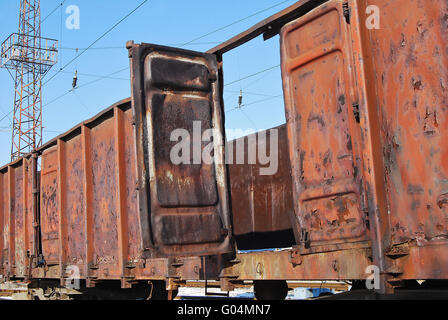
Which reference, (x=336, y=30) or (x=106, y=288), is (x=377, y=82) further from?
(x=106, y=288)

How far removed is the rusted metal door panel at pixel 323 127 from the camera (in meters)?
3.27

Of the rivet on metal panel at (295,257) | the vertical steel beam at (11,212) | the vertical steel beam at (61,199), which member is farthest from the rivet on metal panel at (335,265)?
the vertical steel beam at (11,212)

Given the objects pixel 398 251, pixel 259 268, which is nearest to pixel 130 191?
pixel 259 268

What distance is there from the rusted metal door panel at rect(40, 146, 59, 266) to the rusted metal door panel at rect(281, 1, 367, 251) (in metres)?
5.56

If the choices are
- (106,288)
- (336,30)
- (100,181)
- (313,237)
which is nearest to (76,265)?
(106,288)

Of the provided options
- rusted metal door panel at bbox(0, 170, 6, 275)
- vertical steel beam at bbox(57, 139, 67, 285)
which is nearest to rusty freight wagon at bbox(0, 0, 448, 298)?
vertical steel beam at bbox(57, 139, 67, 285)

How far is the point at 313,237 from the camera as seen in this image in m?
3.55

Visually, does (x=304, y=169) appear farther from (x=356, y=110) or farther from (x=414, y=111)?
(x=414, y=111)

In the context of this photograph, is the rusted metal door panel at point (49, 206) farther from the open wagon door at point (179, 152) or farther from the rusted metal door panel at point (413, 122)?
the rusted metal door panel at point (413, 122)

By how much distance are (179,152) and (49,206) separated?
468 centimetres

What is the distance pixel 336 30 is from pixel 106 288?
5609 mm

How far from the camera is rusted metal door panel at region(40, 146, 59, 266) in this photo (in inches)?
321

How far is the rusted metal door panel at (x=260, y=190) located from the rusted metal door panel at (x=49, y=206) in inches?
136

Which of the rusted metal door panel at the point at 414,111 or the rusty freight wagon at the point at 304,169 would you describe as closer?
the rusted metal door panel at the point at 414,111
